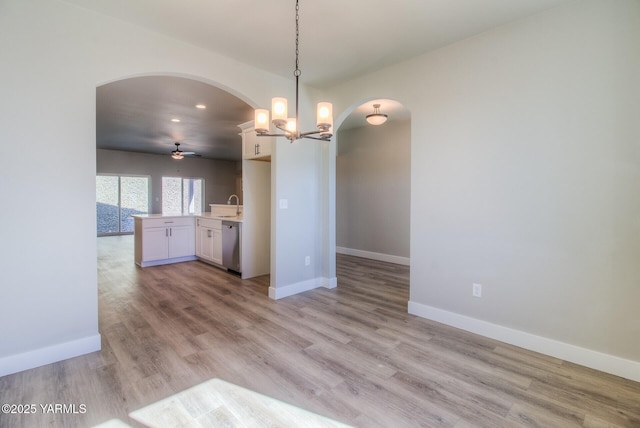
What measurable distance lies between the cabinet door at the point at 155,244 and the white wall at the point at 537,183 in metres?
4.67

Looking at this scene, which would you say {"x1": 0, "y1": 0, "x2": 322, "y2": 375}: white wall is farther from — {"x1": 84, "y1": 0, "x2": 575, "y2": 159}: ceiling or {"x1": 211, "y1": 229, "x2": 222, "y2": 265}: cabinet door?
{"x1": 211, "y1": 229, "x2": 222, "y2": 265}: cabinet door

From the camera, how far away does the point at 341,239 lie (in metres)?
7.01

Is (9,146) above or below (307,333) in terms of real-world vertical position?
above

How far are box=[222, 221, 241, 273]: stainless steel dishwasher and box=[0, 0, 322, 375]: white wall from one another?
2368mm

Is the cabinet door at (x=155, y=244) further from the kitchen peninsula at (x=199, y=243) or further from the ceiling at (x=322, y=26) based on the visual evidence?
the ceiling at (x=322, y=26)

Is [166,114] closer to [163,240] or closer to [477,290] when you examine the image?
[163,240]

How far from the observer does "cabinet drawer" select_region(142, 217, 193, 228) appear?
5.45 m

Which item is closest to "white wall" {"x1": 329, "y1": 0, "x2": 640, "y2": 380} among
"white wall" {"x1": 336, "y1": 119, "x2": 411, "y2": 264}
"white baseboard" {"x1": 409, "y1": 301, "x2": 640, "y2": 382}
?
"white baseboard" {"x1": 409, "y1": 301, "x2": 640, "y2": 382}

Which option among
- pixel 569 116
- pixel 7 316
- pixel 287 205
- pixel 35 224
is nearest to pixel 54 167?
pixel 35 224

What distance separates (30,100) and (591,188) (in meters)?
4.28

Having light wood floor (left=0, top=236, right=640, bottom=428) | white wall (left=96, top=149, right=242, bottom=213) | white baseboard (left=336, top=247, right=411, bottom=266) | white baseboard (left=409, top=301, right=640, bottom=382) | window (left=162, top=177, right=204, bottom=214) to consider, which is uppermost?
white wall (left=96, top=149, right=242, bottom=213)

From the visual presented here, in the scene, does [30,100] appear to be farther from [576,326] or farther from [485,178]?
[576,326]

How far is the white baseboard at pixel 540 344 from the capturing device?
2.16 m

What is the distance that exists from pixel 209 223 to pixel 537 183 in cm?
502
